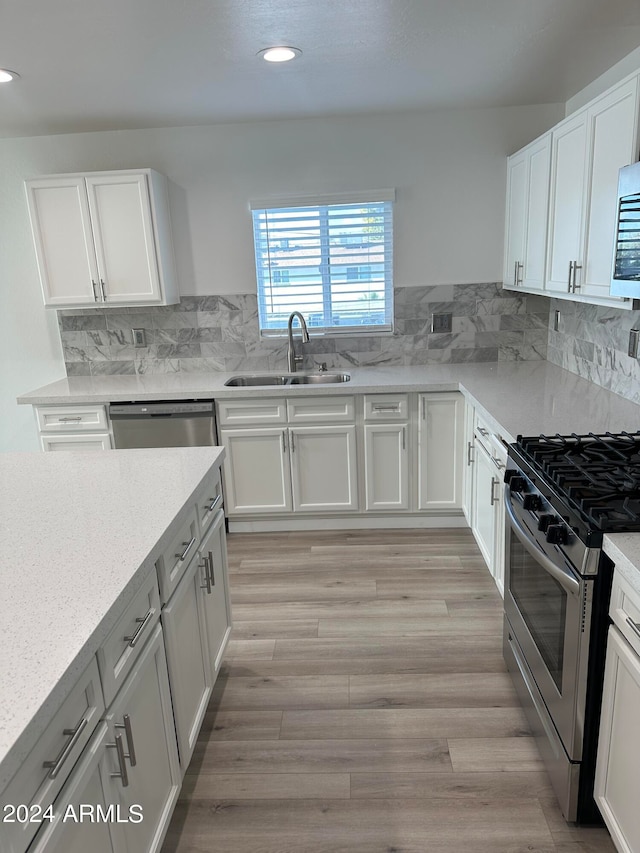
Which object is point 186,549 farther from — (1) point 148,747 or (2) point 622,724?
(2) point 622,724

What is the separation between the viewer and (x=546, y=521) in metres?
1.72

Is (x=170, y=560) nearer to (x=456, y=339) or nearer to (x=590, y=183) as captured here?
(x=590, y=183)

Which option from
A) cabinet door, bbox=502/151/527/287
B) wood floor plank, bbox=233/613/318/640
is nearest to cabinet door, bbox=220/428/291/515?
wood floor plank, bbox=233/613/318/640

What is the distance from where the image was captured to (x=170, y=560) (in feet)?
5.62

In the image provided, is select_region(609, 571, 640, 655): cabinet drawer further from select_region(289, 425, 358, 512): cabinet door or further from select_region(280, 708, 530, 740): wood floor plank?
select_region(289, 425, 358, 512): cabinet door

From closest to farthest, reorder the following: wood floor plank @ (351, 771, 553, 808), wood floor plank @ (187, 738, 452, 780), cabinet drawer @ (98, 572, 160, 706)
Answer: cabinet drawer @ (98, 572, 160, 706) → wood floor plank @ (351, 771, 553, 808) → wood floor plank @ (187, 738, 452, 780)

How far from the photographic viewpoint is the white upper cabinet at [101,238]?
3641 mm

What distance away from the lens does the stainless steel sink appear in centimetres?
397

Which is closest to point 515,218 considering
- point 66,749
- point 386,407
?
point 386,407

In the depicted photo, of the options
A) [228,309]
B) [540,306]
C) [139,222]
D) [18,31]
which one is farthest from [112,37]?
[540,306]

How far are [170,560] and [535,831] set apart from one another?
1.30m

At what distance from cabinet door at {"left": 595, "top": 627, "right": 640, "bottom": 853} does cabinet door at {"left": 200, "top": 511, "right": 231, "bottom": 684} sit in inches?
49.0

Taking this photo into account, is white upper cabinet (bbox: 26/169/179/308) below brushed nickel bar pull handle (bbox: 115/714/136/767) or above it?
above

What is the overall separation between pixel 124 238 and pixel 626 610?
3.38 metres
